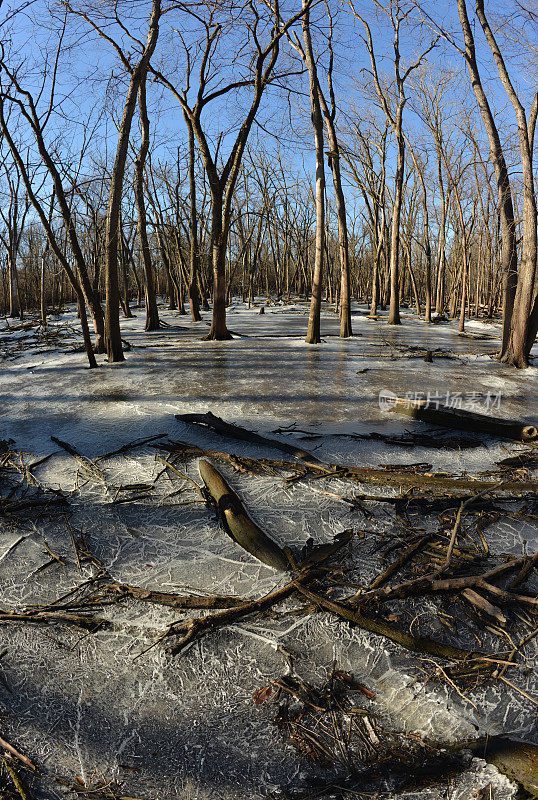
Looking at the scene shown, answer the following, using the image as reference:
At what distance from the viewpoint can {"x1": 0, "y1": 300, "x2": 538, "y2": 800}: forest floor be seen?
1.61m

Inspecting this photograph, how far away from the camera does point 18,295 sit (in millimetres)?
21406

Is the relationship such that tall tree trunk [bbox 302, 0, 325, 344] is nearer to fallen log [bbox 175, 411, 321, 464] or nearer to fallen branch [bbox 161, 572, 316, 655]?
fallen log [bbox 175, 411, 321, 464]

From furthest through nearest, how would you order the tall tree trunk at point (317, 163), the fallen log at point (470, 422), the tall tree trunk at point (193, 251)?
1. the tall tree trunk at point (193, 251)
2. the tall tree trunk at point (317, 163)
3. the fallen log at point (470, 422)

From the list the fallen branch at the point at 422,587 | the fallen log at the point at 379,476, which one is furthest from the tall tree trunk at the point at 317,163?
the fallen branch at the point at 422,587

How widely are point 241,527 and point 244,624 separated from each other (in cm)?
73

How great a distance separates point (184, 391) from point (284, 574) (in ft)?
12.2

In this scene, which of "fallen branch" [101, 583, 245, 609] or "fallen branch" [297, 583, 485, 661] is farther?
"fallen branch" [101, 583, 245, 609]

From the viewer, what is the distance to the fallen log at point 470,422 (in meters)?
4.25

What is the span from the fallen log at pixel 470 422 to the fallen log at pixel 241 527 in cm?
229

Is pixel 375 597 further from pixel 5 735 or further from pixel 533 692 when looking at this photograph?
pixel 5 735

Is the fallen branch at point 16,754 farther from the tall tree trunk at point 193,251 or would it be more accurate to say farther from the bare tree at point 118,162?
the tall tree trunk at point 193,251

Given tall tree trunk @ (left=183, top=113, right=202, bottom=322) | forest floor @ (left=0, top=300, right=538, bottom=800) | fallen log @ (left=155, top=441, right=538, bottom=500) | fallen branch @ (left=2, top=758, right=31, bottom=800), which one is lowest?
fallen branch @ (left=2, top=758, right=31, bottom=800)

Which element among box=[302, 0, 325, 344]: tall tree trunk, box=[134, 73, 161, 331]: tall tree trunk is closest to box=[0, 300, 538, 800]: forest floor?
box=[302, 0, 325, 344]: tall tree trunk

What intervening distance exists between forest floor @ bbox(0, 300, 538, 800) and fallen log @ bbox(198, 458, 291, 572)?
77 millimetres
